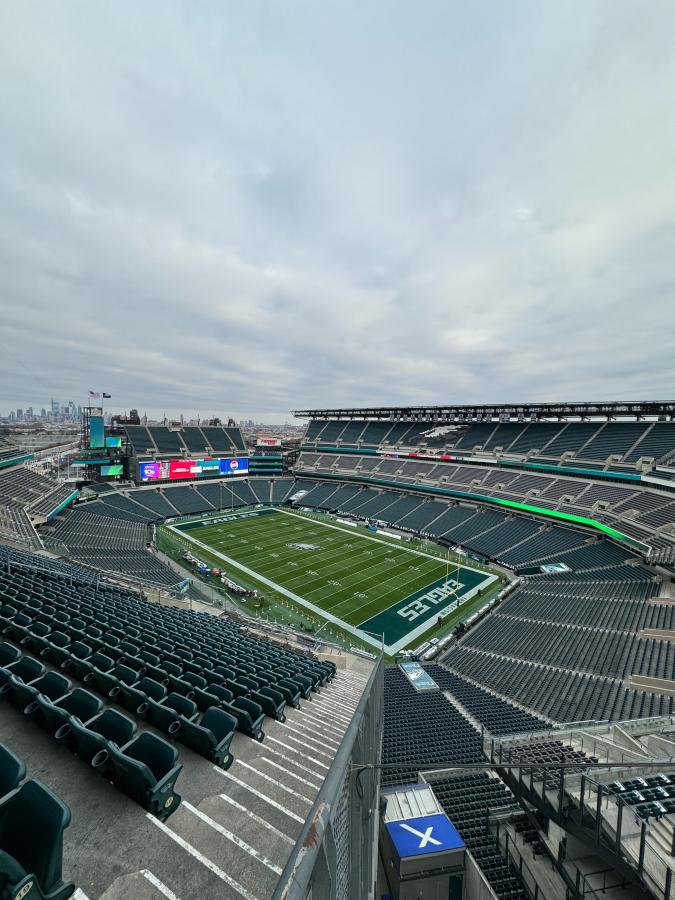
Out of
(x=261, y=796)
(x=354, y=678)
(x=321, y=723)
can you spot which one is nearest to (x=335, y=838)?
(x=261, y=796)

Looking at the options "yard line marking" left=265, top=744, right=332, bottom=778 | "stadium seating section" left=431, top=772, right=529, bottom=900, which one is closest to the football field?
"stadium seating section" left=431, top=772, right=529, bottom=900

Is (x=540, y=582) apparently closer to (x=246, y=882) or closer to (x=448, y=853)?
(x=448, y=853)

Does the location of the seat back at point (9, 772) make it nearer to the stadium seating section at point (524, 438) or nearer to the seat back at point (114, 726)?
the seat back at point (114, 726)

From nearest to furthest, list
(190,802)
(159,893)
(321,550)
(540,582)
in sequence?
(159,893)
(190,802)
(540,582)
(321,550)

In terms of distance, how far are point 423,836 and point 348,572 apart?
2771cm

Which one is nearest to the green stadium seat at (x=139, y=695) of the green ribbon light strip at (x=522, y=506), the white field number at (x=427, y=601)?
the white field number at (x=427, y=601)

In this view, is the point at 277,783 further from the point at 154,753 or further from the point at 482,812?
the point at 482,812

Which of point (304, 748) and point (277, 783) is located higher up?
point (277, 783)

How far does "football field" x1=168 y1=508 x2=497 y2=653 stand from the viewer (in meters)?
Result: 29.1

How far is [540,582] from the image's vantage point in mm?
33500

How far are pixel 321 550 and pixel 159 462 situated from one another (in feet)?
107

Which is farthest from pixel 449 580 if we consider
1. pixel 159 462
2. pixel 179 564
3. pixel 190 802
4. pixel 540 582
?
pixel 159 462

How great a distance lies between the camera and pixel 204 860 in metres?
3.25

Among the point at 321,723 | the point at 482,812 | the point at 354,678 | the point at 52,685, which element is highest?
the point at 52,685
